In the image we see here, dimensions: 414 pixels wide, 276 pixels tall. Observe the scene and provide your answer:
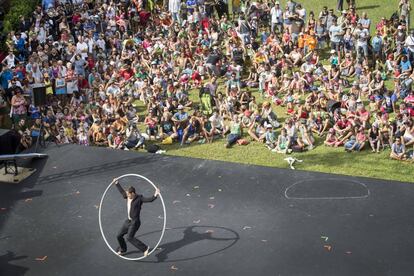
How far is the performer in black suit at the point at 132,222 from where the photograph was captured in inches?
489

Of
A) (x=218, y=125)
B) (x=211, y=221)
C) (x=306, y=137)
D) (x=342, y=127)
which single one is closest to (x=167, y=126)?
(x=218, y=125)

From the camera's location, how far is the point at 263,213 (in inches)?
547

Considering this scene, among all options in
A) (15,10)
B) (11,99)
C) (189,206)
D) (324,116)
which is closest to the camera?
(189,206)

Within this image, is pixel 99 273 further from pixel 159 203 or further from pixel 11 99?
pixel 11 99

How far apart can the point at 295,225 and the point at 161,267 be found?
2.54 metres

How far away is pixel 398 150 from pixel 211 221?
5804 mm

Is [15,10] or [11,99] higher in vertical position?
[15,10]

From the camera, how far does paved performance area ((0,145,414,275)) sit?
488 inches

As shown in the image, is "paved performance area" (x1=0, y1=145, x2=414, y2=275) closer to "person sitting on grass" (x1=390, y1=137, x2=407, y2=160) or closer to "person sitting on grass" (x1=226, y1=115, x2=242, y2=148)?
"person sitting on grass" (x1=390, y1=137, x2=407, y2=160)

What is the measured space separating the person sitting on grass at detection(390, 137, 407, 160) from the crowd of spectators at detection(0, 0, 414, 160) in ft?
0.08

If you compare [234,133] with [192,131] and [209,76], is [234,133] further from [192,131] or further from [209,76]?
[209,76]

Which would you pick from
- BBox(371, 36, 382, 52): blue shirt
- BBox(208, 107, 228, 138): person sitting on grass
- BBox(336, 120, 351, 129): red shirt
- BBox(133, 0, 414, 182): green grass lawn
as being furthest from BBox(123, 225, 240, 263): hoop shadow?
BBox(371, 36, 382, 52): blue shirt

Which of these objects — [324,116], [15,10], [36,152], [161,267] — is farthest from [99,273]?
[15,10]

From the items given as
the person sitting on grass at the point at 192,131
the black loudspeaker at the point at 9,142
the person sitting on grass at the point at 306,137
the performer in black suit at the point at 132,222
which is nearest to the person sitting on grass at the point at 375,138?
the person sitting on grass at the point at 306,137
